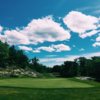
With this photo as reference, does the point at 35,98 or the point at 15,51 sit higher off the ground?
the point at 15,51

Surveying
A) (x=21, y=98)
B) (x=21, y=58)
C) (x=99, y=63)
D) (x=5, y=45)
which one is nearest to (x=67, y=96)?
(x=21, y=98)

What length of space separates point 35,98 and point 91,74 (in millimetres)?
154878

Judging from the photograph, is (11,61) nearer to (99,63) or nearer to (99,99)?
(99,63)

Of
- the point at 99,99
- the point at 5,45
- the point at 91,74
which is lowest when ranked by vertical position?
the point at 99,99

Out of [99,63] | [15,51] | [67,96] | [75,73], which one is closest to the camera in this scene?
[67,96]

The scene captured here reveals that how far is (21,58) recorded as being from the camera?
182000mm

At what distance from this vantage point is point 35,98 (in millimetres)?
22094

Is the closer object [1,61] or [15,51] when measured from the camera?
[1,61]

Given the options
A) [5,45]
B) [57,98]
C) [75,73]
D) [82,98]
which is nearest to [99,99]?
[82,98]

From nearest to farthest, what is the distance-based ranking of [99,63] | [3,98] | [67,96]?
[3,98], [67,96], [99,63]

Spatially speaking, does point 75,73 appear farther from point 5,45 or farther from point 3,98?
point 3,98

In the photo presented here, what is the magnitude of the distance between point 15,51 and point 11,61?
8.79 metres

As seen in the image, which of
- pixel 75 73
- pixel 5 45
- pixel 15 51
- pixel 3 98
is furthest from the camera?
pixel 75 73

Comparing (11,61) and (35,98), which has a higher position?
(11,61)
